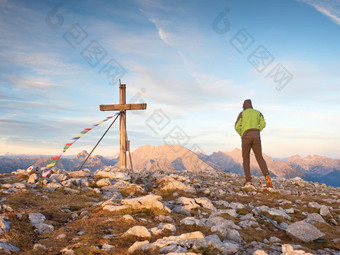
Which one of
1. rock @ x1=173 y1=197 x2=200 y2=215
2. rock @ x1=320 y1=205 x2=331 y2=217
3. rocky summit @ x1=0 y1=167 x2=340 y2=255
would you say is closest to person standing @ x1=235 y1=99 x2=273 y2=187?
rocky summit @ x1=0 y1=167 x2=340 y2=255

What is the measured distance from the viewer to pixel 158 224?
5.97m

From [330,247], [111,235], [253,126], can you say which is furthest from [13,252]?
[253,126]

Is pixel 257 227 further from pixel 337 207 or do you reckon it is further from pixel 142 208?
pixel 337 207

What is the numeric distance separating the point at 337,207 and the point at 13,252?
34.0 feet

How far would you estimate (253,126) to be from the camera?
13109 mm

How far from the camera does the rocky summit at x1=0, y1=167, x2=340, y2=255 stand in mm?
4715

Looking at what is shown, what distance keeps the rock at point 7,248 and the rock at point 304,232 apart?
19.8 ft

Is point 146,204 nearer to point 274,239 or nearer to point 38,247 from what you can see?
point 38,247

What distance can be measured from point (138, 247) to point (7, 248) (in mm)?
2613

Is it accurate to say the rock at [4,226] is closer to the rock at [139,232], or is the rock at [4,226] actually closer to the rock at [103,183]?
the rock at [139,232]

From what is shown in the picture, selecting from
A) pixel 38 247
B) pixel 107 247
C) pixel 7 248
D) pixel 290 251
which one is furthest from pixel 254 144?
pixel 7 248

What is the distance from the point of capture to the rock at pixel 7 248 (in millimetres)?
4809

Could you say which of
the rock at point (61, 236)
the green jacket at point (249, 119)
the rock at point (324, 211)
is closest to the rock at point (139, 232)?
the rock at point (61, 236)

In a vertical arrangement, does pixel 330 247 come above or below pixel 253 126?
below
